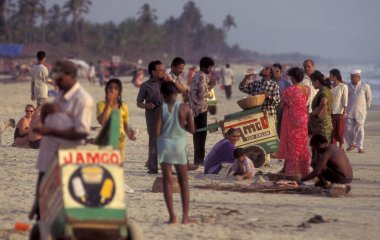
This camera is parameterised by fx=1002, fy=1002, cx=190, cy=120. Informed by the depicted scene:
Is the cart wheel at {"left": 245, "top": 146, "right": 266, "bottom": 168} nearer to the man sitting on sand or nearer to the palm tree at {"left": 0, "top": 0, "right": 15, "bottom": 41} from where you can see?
the man sitting on sand

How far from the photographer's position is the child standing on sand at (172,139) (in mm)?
9695

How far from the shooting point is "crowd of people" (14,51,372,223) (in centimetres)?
796

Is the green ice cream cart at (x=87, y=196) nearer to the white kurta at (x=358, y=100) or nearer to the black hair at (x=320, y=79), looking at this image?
the black hair at (x=320, y=79)

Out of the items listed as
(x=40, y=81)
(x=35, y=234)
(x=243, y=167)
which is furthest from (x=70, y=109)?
(x=40, y=81)

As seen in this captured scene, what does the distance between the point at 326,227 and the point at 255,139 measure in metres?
5.26

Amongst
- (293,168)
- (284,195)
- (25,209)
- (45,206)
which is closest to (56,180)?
(45,206)

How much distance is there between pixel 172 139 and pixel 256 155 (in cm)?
571

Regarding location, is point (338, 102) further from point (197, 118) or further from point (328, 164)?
point (328, 164)

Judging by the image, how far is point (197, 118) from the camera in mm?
15211

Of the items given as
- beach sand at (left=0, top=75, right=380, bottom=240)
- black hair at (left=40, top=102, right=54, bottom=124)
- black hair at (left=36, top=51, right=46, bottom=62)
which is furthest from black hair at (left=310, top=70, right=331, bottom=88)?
black hair at (left=40, top=102, right=54, bottom=124)

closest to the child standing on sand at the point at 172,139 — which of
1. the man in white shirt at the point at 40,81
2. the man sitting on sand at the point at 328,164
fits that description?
the man sitting on sand at the point at 328,164

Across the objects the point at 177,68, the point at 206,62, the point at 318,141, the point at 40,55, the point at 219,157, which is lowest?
the point at 219,157

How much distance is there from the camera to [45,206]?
7.85m

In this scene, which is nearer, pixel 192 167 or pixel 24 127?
pixel 192 167
